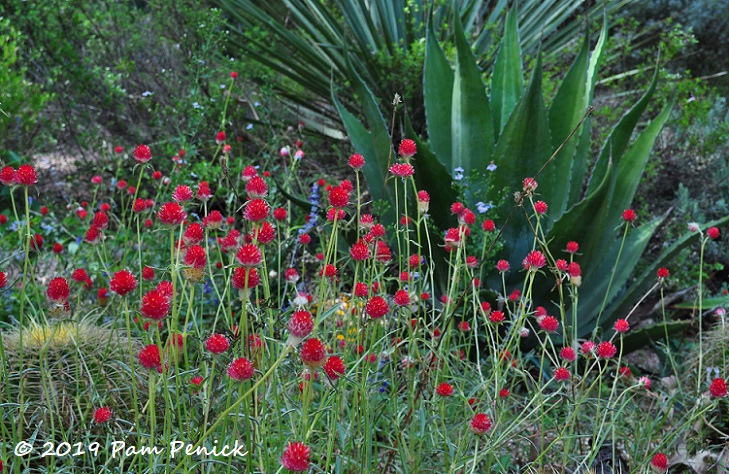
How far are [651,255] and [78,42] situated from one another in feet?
13.3

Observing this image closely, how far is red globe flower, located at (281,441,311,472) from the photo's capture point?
0.92 metres

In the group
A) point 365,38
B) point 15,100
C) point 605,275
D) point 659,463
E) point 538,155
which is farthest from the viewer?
point 365,38

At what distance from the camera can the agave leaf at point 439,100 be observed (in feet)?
10.0

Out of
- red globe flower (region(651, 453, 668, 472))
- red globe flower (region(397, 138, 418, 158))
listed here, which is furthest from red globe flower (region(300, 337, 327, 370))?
red globe flower (region(651, 453, 668, 472))

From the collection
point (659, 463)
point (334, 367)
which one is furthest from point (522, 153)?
point (334, 367)

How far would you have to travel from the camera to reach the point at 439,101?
310 cm

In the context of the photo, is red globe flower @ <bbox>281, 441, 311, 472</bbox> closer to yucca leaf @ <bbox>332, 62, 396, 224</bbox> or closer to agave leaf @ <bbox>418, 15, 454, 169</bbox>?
yucca leaf @ <bbox>332, 62, 396, 224</bbox>

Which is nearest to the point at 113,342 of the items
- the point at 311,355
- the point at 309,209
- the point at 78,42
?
the point at 311,355

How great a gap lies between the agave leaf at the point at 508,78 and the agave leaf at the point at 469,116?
0.84 ft

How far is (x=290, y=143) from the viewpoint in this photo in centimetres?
434

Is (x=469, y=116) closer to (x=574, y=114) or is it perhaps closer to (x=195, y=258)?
(x=574, y=114)

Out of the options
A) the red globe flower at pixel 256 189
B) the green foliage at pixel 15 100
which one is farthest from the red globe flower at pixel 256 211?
the green foliage at pixel 15 100

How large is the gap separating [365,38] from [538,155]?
2271 mm

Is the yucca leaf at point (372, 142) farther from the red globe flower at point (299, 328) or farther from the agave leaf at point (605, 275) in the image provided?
the red globe flower at point (299, 328)
